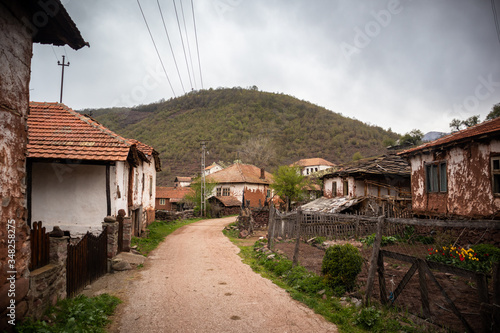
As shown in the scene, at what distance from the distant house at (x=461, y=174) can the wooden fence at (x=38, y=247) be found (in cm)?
1349

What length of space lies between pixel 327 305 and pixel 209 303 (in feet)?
8.63

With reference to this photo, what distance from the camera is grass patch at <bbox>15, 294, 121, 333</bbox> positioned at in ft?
14.3

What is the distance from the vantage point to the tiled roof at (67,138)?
9953 mm

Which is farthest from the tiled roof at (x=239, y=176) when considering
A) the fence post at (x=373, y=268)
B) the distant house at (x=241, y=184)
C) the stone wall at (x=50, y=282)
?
the stone wall at (x=50, y=282)

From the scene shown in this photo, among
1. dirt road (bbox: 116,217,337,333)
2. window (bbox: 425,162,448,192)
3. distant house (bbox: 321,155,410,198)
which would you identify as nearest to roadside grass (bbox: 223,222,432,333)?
dirt road (bbox: 116,217,337,333)

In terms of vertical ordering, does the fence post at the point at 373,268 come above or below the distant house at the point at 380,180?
below

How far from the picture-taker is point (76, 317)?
513cm

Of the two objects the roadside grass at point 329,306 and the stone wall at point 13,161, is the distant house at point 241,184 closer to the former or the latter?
the roadside grass at point 329,306

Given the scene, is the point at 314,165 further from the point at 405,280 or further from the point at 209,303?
the point at 405,280

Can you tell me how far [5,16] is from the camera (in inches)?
169

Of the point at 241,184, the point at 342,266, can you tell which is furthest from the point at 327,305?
the point at 241,184

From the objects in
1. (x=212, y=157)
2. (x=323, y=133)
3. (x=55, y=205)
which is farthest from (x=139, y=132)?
(x=55, y=205)

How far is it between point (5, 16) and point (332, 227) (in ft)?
48.9

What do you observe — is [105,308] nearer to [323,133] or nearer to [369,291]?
[369,291]
